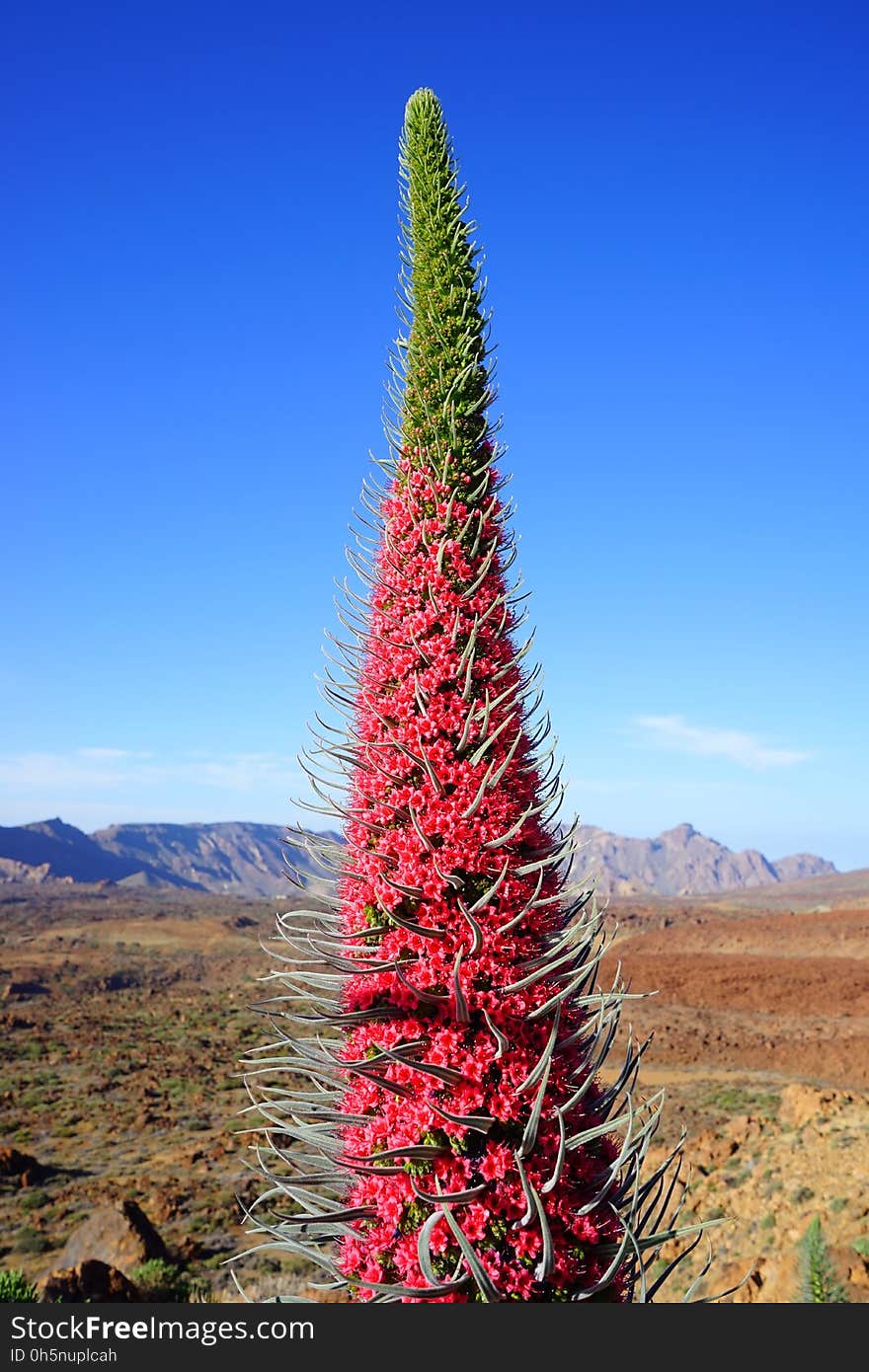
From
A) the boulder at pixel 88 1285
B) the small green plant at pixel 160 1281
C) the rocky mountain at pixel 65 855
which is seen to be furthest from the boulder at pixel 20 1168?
the rocky mountain at pixel 65 855

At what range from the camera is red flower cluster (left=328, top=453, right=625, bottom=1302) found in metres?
2.33

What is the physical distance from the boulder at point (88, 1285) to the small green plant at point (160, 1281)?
34.8 inches

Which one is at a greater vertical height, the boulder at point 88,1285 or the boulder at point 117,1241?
the boulder at point 88,1285

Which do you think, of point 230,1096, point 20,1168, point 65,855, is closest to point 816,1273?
point 20,1168

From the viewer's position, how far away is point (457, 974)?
7.79 ft

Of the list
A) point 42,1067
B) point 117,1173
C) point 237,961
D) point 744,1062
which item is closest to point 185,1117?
point 117,1173

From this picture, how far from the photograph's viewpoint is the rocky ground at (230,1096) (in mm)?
13766

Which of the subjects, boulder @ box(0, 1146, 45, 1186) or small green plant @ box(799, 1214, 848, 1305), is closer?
small green plant @ box(799, 1214, 848, 1305)

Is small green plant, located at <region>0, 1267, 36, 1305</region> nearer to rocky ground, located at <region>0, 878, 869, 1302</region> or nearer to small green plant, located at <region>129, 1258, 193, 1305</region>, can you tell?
rocky ground, located at <region>0, 878, 869, 1302</region>

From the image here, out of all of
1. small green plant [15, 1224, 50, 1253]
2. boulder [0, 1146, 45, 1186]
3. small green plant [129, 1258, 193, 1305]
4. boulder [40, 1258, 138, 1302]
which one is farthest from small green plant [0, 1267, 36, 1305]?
boulder [0, 1146, 45, 1186]

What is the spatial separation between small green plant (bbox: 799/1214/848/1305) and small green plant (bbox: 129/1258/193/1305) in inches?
425

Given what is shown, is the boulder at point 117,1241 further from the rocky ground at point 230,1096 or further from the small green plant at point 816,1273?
the small green plant at point 816,1273

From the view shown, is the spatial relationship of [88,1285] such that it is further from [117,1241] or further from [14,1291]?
[117,1241]

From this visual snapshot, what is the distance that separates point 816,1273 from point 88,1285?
994cm
